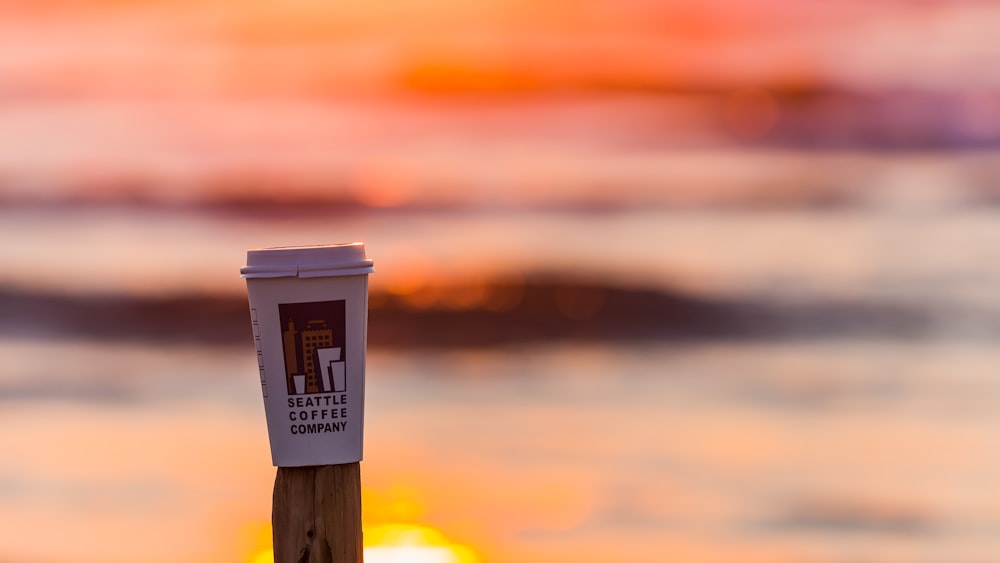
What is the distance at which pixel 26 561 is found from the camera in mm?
9477

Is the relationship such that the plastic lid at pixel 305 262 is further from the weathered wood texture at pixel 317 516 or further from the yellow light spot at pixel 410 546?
the yellow light spot at pixel 410 546

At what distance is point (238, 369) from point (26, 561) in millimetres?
10183

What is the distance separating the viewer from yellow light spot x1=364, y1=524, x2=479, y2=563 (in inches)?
378

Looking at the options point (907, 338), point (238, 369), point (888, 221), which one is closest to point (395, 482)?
point (238, 369)

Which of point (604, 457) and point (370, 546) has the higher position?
point (604, 457)

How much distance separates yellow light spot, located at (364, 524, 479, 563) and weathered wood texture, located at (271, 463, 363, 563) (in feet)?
19.9

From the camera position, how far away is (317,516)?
3518mm

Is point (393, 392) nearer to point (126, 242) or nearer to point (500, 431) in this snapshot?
point (500, 431)

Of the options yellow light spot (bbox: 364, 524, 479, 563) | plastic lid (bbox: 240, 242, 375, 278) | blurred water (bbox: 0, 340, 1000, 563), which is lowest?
plastic lid (bbox: 240, 242, 375, 278)

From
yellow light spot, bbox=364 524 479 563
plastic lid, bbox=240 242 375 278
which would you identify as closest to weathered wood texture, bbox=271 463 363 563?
plastic lid, bbox=240 242 375 278

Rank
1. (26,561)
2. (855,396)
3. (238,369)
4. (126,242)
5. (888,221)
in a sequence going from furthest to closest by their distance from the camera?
(126,242)
(888,221)
(238,369)
(855,396)
(26,561)

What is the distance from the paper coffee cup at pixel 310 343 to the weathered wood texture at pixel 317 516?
4 centimetres

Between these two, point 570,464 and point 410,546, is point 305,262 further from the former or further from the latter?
point 570,464

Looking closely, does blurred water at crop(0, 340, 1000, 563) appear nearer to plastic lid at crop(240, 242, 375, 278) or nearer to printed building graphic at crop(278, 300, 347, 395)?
printed building graphic at crop(278, 300, 347, 395)
